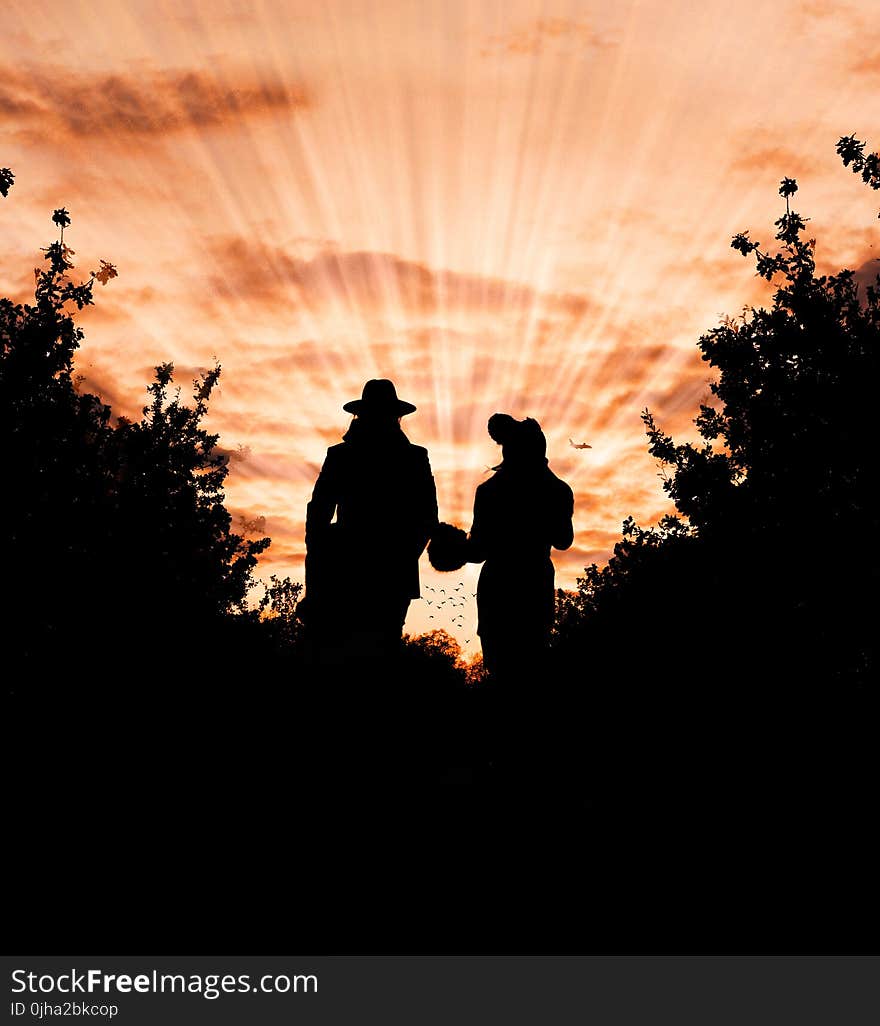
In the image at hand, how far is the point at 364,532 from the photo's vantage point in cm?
688

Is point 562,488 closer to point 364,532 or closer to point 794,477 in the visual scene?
point 364,532

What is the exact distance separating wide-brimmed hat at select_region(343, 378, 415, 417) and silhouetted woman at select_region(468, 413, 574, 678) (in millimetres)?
934

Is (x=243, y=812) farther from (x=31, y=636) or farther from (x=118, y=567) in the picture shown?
(x=118, y=567)

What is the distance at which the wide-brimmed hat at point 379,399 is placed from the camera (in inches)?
269

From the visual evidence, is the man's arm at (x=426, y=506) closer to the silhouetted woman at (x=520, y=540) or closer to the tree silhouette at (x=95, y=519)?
the silhouetted woman at (x=520, y=540)

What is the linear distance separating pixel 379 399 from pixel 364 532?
3.52ft

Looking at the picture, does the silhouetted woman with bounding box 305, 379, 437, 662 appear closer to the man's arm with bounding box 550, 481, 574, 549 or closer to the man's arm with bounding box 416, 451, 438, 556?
the man's arm with bounding box 416, 451, 438, 556

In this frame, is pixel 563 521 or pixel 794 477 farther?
pixel 794 477

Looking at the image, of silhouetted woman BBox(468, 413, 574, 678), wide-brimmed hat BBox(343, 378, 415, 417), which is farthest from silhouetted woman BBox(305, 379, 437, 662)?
silhouetted woman BBox(468, 413, 574, 678)

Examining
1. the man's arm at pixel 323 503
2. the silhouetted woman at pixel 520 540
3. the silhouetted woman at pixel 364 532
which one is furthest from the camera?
the silhouetted woman at pixel 520 540

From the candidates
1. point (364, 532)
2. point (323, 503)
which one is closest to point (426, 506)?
point (364, 532)

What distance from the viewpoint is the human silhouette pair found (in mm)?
6812

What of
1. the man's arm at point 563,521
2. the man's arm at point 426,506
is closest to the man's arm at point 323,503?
the man's arm at point 426,506
